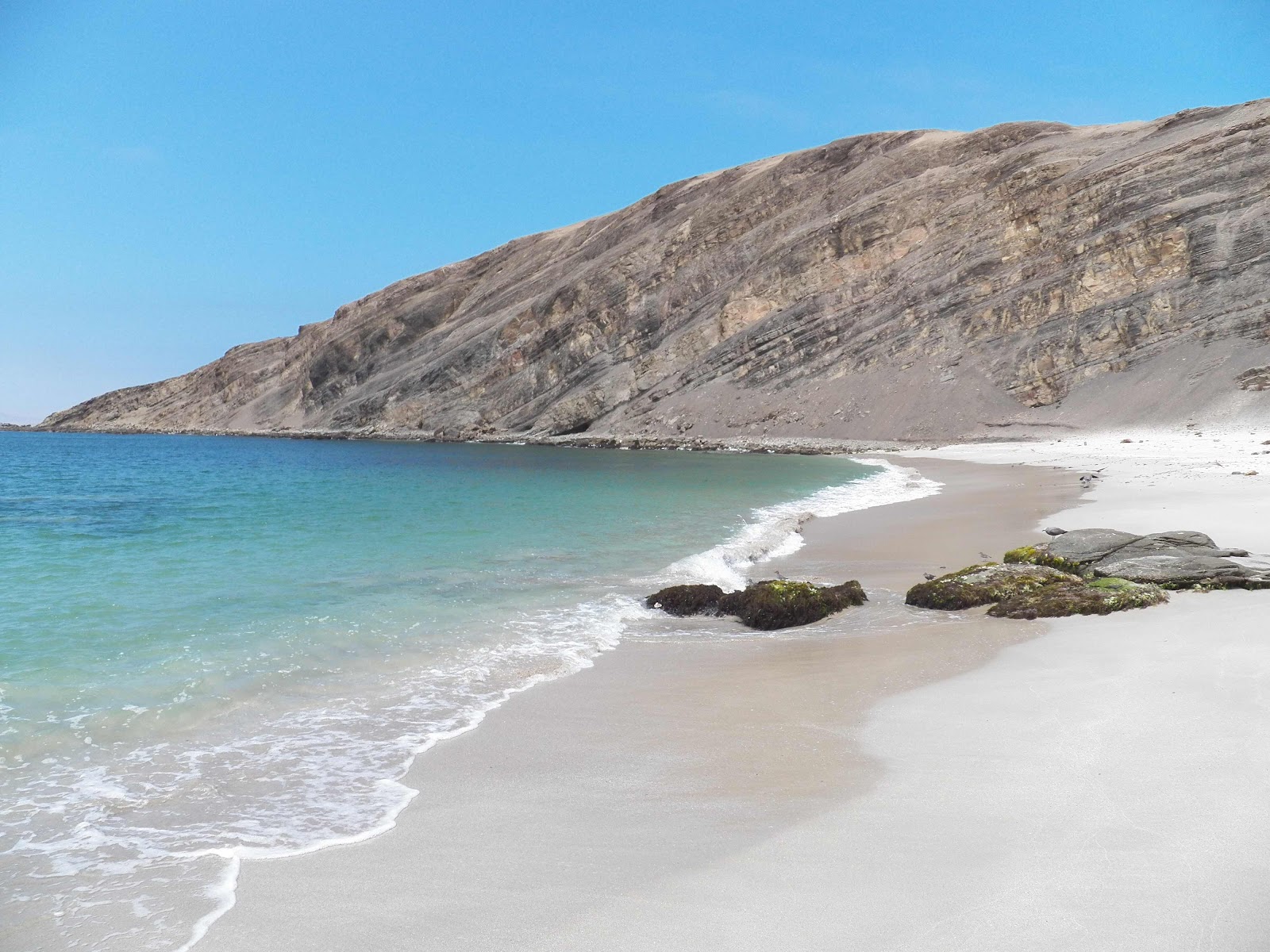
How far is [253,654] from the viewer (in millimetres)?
8109

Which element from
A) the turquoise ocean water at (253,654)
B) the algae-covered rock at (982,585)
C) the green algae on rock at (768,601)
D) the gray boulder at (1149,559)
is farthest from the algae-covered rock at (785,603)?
the gray boulder at (1149,559)

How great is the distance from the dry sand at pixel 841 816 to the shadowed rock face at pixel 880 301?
152ft

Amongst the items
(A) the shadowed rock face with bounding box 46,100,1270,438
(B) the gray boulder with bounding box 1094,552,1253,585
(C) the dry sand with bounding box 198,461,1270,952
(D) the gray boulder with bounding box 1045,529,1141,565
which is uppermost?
(A) the shadowed rock face with bounding box 46,100,1270,438

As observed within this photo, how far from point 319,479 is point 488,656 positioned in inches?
1089

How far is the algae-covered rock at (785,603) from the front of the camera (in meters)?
9.19

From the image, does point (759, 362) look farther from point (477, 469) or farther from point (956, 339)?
point (477, 469)

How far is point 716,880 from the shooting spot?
371cm

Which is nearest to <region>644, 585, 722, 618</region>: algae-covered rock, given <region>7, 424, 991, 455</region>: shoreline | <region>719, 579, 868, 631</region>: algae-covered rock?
<region>719, 579, 868, 631</region>: algae-covered rock

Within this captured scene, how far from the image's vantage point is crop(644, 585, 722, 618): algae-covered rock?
9789 mm

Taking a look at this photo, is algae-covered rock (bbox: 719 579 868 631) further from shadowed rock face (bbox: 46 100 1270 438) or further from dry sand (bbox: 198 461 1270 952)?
shadowed rock face (bbox: 46 100 1270 438)

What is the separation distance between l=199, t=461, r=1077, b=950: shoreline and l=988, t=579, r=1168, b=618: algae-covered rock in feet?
1.26

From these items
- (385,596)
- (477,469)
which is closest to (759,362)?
(477,469)

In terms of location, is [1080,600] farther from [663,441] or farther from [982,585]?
[663,441]

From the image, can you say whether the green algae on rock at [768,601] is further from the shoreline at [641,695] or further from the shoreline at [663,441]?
the shoreline at [663,441]
